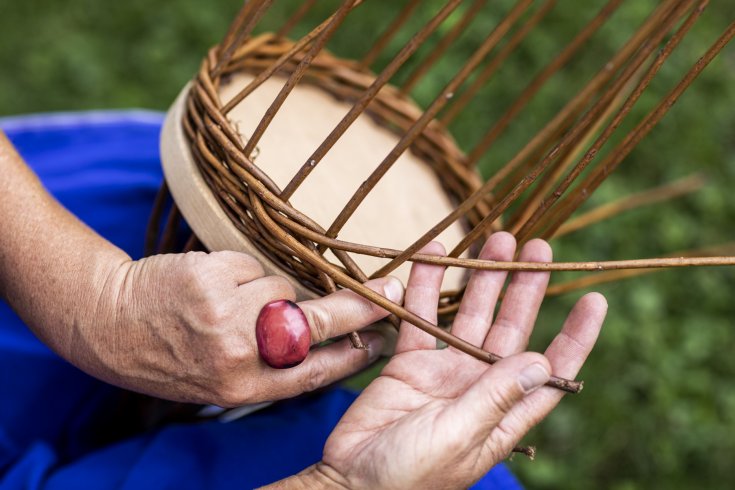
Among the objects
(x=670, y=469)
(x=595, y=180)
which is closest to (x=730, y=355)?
(x=670, y=469)

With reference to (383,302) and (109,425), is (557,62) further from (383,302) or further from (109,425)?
(109,425)

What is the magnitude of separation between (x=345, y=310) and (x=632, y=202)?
66cm

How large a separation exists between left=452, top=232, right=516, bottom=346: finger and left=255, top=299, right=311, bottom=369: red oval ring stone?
188 millimetres

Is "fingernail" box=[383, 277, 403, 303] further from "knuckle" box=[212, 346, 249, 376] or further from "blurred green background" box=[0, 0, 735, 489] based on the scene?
"blurred green background" box=[0, 0, 735, 489]

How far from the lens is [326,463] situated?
31.1 inches

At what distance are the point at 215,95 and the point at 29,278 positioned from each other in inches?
11.9

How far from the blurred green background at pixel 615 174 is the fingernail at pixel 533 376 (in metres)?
1.07

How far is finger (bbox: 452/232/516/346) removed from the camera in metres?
0.85

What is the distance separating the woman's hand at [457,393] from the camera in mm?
724

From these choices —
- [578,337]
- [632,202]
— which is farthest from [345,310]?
[632,202]

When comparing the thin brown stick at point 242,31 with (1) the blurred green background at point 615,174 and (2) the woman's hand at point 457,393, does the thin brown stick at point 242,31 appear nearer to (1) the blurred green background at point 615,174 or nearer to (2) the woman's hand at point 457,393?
(2) the woman's hand at point 457,393

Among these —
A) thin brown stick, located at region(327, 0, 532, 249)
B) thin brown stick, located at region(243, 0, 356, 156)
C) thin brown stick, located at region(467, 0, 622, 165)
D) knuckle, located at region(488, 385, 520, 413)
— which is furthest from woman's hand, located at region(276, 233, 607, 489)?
thin brown stick, located at region(467, 0, 622, 165)

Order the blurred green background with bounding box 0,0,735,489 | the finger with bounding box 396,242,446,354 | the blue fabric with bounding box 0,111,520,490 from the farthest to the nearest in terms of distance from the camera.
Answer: the blurred green background with bounding box 0,0,735,489
the blue fabric with bounding box 0,111,520,490
the finger with bounding box 396,242,446,354

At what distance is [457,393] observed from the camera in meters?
0.80
